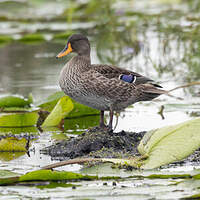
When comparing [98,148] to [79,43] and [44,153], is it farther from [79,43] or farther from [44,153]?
[79,43]

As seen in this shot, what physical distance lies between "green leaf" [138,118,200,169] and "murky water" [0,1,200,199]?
17cm

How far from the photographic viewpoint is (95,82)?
18.8ft

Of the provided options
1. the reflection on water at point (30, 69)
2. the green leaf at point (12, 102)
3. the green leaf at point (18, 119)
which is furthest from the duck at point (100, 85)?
the reflection on water at point (30, 69)

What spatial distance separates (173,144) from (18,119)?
264 centimetres

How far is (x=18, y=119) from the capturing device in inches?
253

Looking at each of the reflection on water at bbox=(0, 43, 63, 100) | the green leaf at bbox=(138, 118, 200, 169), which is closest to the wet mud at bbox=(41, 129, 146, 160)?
the green leaf at bbox=(138, 118, 200, 169)

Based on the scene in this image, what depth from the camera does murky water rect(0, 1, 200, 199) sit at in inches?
144

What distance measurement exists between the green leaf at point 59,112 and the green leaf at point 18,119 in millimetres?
194

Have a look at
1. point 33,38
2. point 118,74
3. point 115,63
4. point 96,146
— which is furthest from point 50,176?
point 33,38

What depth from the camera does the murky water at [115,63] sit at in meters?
3.66

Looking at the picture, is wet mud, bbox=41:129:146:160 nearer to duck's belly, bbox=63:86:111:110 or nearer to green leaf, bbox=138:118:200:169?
duck's belly, bbox=63:86:111:110

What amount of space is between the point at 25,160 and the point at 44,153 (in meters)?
0.30

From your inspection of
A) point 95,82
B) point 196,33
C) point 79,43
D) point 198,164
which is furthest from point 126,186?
point 196,33

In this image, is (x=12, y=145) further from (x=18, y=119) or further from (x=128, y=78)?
(x=128, y=78)
